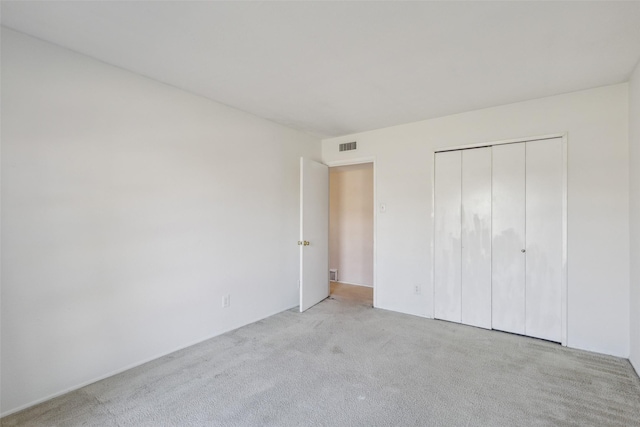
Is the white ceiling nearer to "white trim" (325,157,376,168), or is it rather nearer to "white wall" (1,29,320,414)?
"white wall" (1,29,320,414)

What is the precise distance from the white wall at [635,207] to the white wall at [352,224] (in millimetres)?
3230

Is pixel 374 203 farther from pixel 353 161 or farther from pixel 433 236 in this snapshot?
pixel 433 236

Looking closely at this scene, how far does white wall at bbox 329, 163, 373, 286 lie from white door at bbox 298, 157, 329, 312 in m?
1.15

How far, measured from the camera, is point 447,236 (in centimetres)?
359

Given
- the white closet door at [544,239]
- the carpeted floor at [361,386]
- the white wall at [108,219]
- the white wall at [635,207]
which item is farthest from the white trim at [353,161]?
the white wall at [635,207]

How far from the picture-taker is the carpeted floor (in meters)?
1.89

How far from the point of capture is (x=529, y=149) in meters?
3.11

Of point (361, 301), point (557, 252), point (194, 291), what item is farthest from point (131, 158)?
point (557, 252)

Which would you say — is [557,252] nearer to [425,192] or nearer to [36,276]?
[425,192]

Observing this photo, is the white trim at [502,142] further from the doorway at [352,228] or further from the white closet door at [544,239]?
the doorway at [352,228]

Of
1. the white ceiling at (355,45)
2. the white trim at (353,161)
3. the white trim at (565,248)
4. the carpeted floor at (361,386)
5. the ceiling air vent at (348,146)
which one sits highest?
the white ceiling at (355,45)

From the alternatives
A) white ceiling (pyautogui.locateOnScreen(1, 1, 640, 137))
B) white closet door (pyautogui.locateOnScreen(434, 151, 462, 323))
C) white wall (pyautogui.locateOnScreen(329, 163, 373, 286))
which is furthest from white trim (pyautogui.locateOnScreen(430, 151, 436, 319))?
white wall (pyautogui.locateOnScreen(329, 163, 373, 286))

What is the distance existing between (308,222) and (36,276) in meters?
2.67

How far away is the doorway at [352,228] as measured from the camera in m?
5.43
